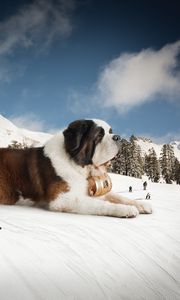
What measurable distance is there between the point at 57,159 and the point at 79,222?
173cm

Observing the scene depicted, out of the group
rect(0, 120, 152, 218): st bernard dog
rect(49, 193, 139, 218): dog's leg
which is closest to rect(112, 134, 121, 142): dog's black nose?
rect(0, 120, 152, 218): st bernard dog

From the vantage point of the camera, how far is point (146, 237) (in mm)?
3695

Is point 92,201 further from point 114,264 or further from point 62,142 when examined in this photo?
point 114,264

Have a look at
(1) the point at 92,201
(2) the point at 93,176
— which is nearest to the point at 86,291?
(1) the point at 92,201

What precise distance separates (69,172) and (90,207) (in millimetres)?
714

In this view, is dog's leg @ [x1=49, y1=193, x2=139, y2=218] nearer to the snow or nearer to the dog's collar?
the dog's collar

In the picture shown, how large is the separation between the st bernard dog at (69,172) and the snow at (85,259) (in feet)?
3.24

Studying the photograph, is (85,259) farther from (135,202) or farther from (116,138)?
(116,138)

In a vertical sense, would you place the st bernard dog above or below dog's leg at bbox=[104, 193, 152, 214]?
above

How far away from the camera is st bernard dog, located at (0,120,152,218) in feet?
16.6

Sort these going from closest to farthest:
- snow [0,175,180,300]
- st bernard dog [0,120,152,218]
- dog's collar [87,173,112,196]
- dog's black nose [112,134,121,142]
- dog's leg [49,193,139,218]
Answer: snow [0,175,180,300] < dog's leg [49,193,139,218] < st bernard dog [0,120,152,218] < dog's collar [87,173,112,196] < dog's black nose [112,134,121,142]

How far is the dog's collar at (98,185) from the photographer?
5272mm

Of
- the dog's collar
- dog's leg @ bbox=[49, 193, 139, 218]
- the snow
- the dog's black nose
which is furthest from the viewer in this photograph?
the dog's black nose

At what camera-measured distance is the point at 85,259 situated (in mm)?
2736
